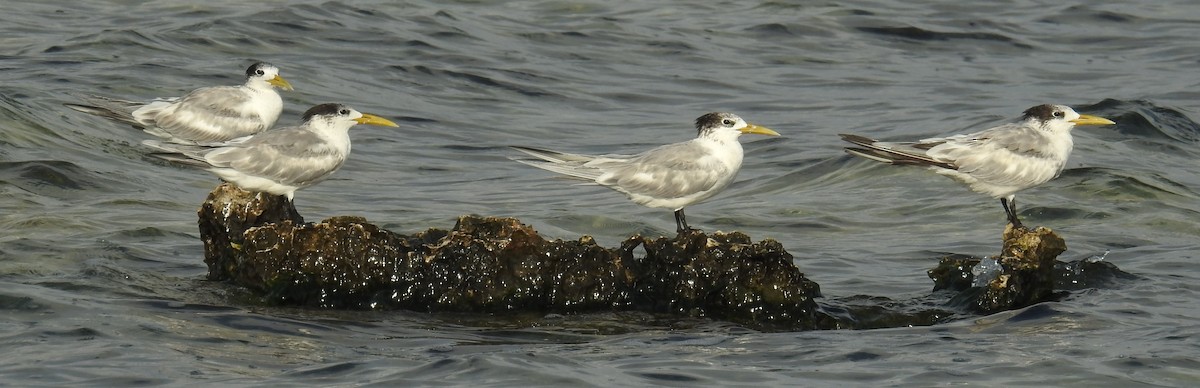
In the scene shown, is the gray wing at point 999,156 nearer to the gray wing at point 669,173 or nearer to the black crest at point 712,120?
the black crest at point 712,120

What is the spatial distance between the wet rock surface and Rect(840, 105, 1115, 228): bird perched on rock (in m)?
1.42

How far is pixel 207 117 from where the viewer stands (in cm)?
1132

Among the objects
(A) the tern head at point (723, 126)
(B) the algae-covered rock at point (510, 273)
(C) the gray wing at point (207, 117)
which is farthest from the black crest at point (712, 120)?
(C) the gray wing at point (207, 117)

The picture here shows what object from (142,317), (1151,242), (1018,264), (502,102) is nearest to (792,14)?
(502,102)

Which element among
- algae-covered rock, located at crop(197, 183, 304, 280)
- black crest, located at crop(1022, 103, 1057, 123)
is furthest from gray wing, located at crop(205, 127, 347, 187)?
black crest, located at crop(1022, 103, 1057, 123)

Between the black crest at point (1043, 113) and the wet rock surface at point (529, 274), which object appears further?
the black crest at point (1043, 113)

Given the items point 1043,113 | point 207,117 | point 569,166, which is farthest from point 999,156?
point 207,117

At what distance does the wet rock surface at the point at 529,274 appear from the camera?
8.31 metres

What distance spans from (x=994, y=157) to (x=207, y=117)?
5.47 metres

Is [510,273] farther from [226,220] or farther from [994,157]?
[994,157]

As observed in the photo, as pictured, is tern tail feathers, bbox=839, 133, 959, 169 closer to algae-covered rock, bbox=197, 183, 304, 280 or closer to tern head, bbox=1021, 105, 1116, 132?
tern head, bbox=1021, 105, 1116, 132

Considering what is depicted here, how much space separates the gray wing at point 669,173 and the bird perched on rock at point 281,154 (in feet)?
5.21

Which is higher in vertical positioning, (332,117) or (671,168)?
(332,117)

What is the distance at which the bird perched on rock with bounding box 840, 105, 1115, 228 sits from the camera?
9891 mm
